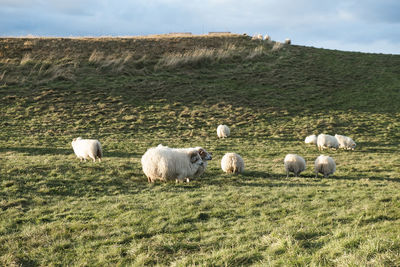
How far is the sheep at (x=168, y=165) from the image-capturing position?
12.5 m

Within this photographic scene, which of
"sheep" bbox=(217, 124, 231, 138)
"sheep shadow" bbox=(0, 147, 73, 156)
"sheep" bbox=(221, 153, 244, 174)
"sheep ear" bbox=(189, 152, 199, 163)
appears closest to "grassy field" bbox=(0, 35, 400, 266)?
"sheep shadow" bbox=(0, 147, 73, 156)

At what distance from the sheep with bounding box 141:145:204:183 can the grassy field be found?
498mm

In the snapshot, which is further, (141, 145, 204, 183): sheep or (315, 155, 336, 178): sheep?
(315, 155, 336, 178): sheep

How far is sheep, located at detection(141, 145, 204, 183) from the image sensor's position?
12.5m

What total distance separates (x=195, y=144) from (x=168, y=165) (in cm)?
1102

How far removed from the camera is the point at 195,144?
23.4 metres

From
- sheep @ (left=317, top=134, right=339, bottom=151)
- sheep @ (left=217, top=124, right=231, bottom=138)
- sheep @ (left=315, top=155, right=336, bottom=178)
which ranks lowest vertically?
sheep @ (left=315, top=155, right=336, bottom=178)

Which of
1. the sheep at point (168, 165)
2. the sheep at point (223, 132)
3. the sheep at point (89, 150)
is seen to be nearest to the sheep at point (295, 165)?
the sheep at point (168, 165)

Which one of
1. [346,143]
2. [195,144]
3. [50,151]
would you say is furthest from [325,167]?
[50,151]

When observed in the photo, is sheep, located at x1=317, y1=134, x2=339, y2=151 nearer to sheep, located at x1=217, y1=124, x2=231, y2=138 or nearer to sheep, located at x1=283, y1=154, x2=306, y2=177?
sheep, located at x1=217, y1=124, x2=231, y2=138

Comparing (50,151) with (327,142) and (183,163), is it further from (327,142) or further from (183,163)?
(327,142)

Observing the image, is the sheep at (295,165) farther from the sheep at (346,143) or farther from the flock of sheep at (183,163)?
the sheep at (346,143)

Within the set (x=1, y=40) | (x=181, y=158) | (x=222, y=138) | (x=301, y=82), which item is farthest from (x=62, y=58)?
(x=181, y=158)

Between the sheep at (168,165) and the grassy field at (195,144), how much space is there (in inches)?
19.6
